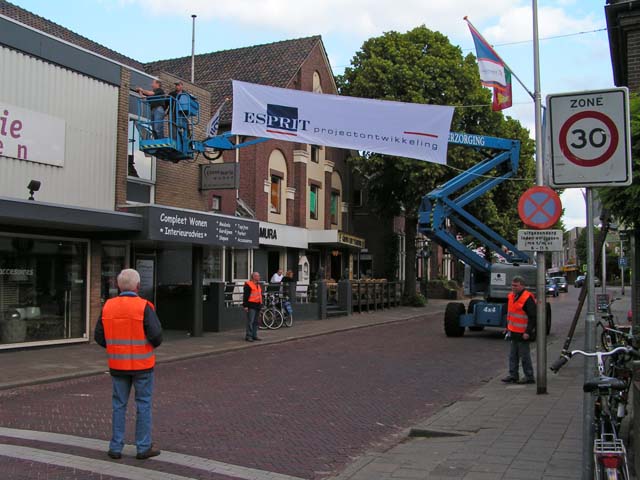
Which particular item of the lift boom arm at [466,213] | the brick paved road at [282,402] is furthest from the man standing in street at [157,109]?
the lift boom arm at [466,213]

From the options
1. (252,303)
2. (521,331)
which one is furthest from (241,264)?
(521,331)

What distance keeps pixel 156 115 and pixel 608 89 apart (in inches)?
529

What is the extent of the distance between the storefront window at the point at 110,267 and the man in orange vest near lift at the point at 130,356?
36.7ft

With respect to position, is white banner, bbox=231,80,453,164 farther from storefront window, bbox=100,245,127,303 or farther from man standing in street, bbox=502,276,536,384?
man standing in street, bbox=502,276,536,384

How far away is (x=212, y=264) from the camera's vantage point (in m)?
24.3

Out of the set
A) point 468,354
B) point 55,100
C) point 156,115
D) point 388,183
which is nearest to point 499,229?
point 388,183

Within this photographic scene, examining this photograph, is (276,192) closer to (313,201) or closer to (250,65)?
(313,201)

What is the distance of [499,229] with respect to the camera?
33781 millimetres

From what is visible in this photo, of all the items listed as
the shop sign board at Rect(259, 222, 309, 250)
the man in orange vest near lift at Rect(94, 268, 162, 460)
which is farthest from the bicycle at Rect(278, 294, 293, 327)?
the man in orange vest near lift at Rect(94, 268, 162, 460)

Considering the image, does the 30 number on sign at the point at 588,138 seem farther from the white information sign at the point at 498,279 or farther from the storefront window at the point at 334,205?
the storefront window at the point at 334,205

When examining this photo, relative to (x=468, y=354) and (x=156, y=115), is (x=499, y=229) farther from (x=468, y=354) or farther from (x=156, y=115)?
(x=156, y=115)

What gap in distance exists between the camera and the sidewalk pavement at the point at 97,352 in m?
11.4

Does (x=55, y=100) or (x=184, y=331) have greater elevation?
(x=55, y=100)

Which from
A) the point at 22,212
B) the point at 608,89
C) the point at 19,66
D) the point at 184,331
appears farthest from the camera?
the point at 184,331
